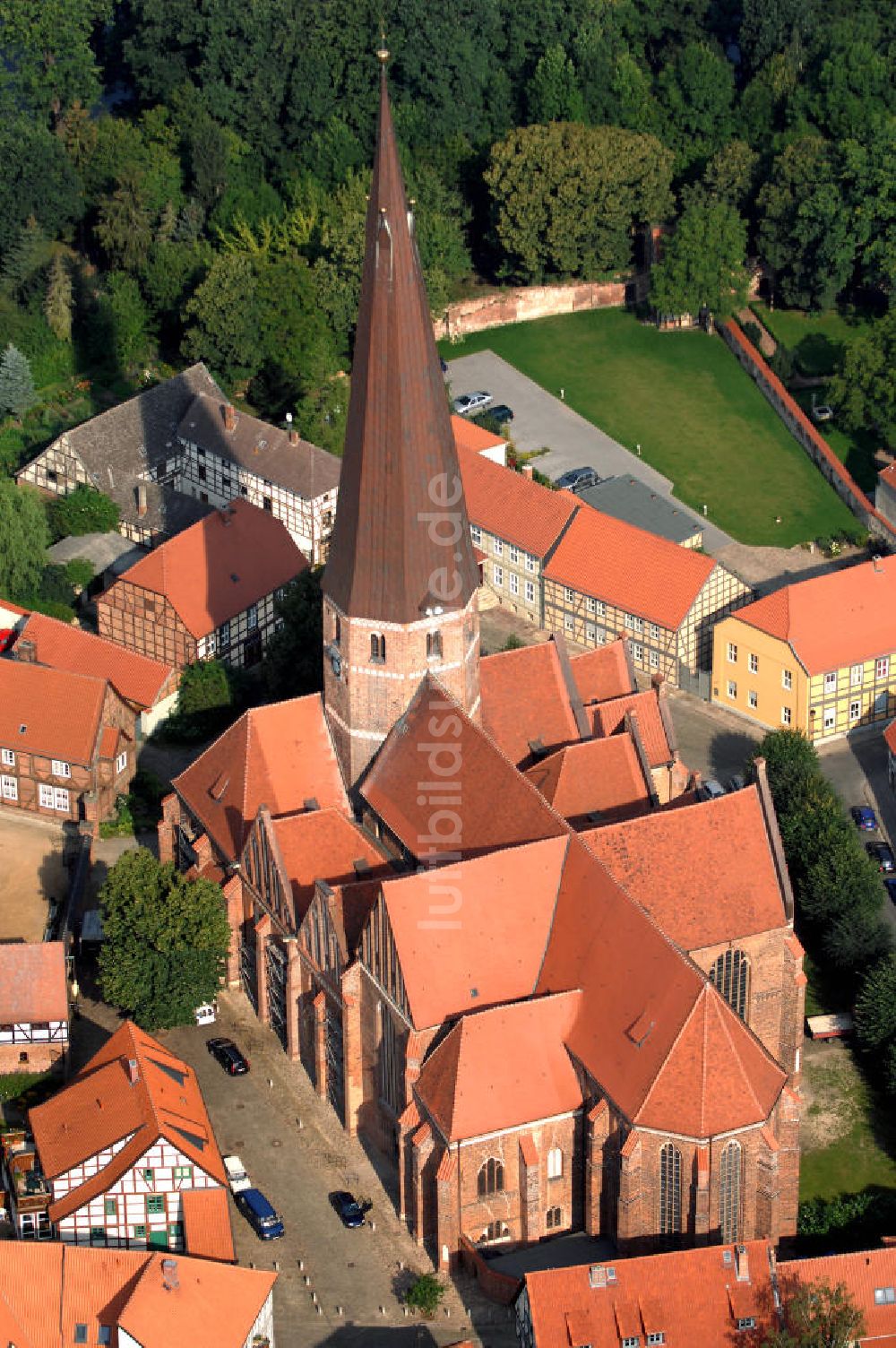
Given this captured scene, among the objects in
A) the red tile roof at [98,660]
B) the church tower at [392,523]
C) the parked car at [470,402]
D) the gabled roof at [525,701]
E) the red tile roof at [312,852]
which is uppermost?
the church tower at [392,523]

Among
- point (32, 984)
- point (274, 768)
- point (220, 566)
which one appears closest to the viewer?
point (32, 984)

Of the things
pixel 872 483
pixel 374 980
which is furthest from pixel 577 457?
pixel 374 980

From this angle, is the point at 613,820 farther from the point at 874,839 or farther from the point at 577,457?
the point at 577,457

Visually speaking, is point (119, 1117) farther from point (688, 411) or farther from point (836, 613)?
point (688, 411)

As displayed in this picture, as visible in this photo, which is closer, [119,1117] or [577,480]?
[119,1117]

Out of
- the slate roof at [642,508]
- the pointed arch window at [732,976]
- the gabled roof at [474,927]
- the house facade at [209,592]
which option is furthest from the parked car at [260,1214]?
the slate roof at [642,508]

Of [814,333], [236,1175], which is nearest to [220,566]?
[236,1175]

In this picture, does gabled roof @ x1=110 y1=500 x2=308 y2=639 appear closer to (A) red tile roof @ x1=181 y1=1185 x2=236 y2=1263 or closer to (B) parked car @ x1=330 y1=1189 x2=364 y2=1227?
(B) parked car @ x1=330 y1=1189 x2=364 y2=1227

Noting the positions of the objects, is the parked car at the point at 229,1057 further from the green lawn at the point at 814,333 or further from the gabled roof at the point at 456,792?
the green lawn at the point at 814,333
